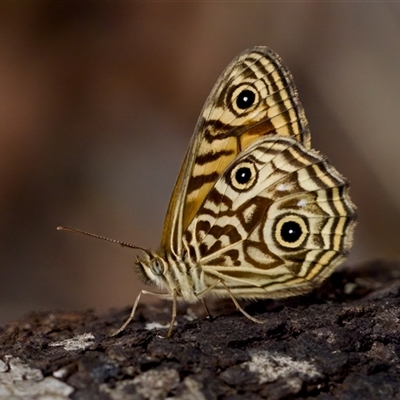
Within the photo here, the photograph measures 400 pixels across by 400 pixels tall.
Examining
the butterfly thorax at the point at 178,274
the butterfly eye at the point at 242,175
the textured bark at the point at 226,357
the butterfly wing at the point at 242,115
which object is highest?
the butterfly wing at the point at 242,115

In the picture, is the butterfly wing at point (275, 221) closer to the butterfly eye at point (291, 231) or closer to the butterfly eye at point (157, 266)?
the butterfly eye at point (291, 231)

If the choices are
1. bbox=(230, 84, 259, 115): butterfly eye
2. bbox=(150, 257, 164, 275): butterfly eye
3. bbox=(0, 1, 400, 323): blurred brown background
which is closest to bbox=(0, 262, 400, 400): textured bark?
bbox=(150, 257, 164, 275): butterfly eye

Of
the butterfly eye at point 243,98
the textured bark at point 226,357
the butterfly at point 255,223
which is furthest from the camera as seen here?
the butterfly eye at point 243,98

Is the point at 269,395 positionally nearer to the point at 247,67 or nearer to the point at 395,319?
the point at 395,319

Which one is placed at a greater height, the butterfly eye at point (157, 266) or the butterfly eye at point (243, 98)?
the butterfly eye at point (243, 98)

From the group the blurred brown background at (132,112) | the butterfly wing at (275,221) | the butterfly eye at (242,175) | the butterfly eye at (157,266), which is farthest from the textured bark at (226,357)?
the blurred brown background at (132,112)

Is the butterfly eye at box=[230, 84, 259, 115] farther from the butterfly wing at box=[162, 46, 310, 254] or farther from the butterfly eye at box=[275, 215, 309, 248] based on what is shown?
the butterfly eye at box=[275, 215, 309, 248]

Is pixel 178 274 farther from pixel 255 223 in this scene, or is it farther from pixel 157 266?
pixel 255 223
